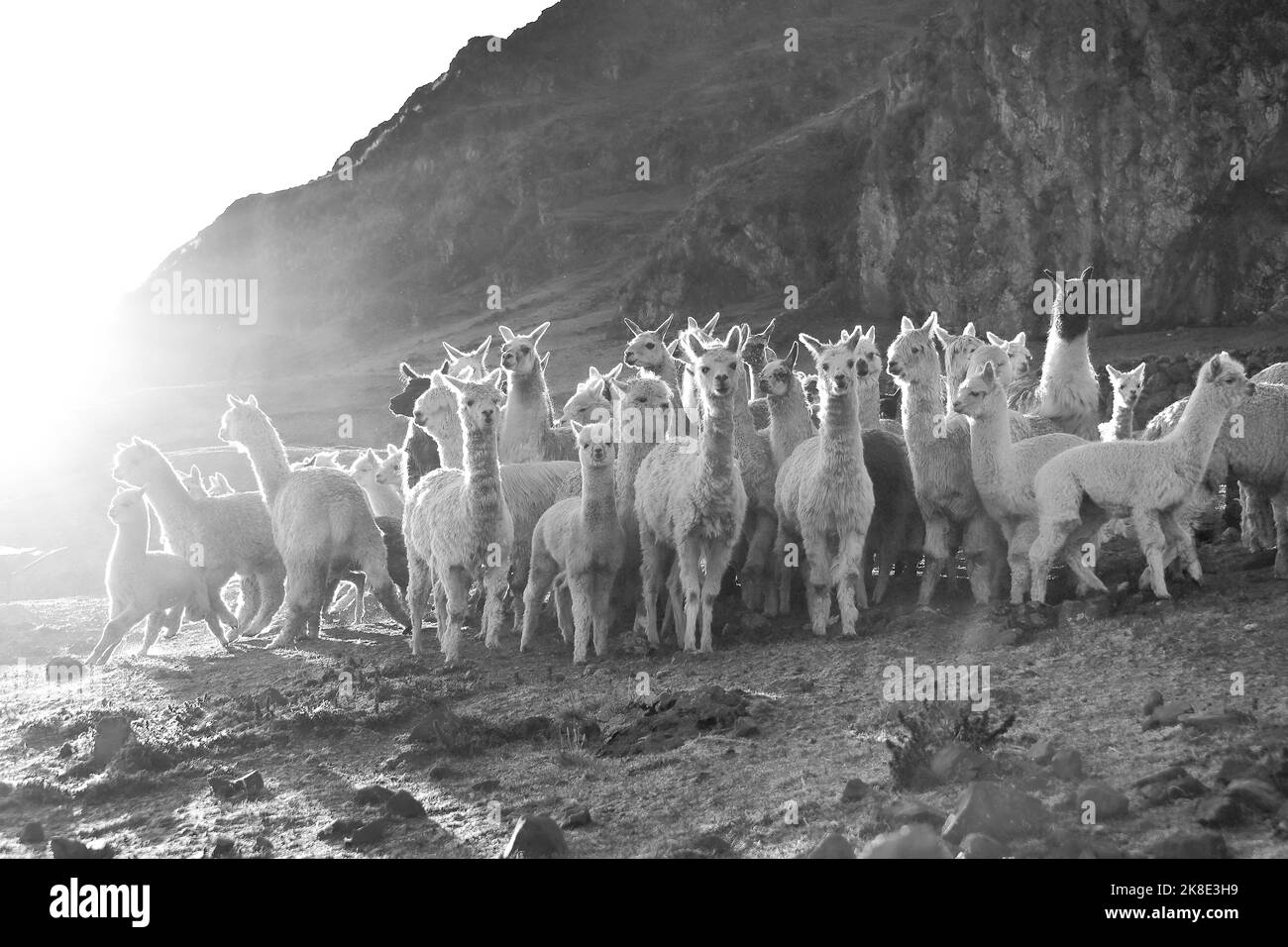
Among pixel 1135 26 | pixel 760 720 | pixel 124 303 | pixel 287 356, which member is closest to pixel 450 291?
pixel 287 356

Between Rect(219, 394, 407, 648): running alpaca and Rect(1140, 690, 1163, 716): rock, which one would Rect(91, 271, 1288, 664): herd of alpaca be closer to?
Rect(219, 394, 407, 648): running alpaca

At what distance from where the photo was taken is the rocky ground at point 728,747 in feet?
21.8

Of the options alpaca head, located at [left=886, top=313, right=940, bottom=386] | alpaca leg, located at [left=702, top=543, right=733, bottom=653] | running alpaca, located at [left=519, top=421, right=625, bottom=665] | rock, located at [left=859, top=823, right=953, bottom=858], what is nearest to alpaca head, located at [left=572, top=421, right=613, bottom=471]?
running alpaca, located at [left=519, top=421, right=625, bottom=665]

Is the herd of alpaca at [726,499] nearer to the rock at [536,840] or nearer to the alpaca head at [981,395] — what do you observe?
the alpaca head at [981,395]

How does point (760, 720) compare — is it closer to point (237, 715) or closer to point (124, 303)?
point (237, 715)

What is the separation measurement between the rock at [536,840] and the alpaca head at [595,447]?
5286 millimetres

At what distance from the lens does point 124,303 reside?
11431 centimetres

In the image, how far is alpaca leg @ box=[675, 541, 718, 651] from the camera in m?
11.6

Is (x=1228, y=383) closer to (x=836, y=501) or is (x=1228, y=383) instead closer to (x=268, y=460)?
(x=836, y=501)

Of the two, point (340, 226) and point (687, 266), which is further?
point (340, 226)

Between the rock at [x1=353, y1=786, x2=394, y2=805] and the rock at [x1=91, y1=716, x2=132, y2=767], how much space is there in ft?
7.90

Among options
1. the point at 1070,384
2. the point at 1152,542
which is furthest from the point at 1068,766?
the point at 1070,384

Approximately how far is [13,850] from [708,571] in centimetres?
573

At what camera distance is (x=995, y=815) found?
6.32 meters
